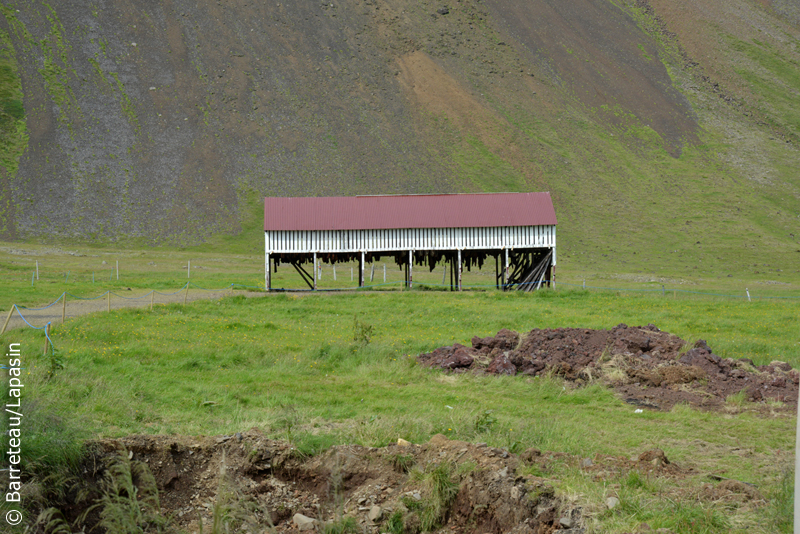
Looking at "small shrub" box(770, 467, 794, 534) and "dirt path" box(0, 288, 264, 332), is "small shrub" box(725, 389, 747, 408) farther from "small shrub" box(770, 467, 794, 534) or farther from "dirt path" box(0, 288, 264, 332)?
"dirt path" box(0, 288, 264, 332)

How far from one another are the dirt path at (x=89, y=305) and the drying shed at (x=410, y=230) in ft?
16.1

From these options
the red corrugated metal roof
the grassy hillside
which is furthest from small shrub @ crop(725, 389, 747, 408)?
the grassy hillside

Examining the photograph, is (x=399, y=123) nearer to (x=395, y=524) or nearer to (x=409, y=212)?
(x=409, y=212)

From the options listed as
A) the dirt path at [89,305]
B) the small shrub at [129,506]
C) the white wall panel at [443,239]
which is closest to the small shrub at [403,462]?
the small shrub at [129,506]

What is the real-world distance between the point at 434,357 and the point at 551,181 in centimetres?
6609

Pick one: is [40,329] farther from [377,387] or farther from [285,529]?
[285,529]

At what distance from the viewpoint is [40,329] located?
17.8m

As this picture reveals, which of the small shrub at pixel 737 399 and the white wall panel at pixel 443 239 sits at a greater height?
the white wall panel at pixel 443 239

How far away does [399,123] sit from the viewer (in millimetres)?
83625

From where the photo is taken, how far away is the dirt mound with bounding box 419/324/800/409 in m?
13.8

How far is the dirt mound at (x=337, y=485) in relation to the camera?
7797mm

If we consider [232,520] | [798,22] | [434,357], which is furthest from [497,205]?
[798,22]

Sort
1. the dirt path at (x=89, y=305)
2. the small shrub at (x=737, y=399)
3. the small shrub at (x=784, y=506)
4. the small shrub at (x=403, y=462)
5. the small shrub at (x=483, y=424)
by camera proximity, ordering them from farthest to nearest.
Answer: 1. the dirt path at (x=89, y=305)
2. the small shrub at (x=737, y=399)
3. the small shrub at (x=483, y=424)
4. the small shrub at (x=403, y=462)
5. the small shrub at (x=784, y=506)

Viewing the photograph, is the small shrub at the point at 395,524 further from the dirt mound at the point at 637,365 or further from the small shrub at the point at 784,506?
the dirt mound at the point at 637,365
